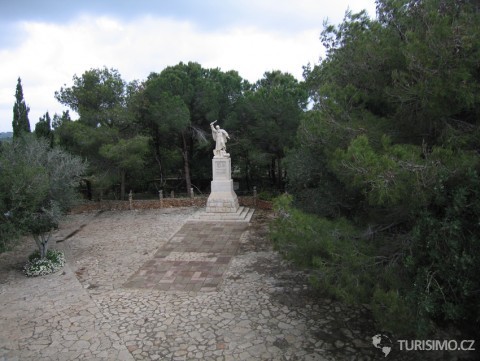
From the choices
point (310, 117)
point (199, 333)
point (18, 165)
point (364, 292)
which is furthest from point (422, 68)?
point (18, 165)

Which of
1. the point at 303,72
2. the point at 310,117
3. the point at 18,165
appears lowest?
the point at 18,165

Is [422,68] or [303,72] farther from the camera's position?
[303,72]

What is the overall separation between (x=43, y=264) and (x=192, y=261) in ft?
12.3

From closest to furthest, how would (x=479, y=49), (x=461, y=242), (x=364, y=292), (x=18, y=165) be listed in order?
1. (x=461, y=242)
2. (x=479, y=49)
3. (x=364, y=292)
4. (x=18, y=165)

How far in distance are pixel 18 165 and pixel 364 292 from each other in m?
8.04

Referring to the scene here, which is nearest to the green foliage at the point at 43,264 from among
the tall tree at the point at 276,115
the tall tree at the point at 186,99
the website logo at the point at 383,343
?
the website logo at the point at 383,343

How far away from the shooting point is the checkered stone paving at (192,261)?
7498 millimetres

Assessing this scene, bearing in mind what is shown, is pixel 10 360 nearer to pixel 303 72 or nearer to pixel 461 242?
pixel 461 242

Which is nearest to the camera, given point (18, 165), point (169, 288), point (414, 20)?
point (414, 20)

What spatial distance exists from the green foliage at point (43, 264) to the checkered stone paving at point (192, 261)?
2215mm

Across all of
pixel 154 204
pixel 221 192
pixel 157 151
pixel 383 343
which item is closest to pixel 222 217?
pixel 221 192

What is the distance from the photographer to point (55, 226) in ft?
27.5

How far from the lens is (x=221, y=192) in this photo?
586 inches

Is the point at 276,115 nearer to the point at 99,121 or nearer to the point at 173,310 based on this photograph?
the point at 99,121
